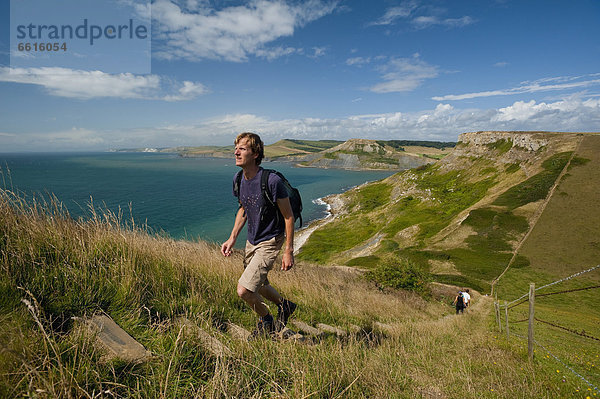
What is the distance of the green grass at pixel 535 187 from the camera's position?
54.1m

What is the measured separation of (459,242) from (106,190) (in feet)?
350

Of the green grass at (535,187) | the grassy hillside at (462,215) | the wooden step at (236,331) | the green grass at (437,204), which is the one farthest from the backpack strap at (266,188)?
the green grass at (535,187)

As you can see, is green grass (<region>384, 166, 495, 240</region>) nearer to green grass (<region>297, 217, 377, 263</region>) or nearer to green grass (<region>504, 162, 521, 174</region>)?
green grass (<region>504, 162, 521, 174</region>)

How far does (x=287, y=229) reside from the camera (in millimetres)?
3863

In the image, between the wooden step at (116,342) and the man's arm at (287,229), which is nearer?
the wooden step at (116,342)

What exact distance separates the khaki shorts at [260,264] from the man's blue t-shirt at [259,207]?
9 cm

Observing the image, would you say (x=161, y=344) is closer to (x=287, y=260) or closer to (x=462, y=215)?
(x=287, y=260)

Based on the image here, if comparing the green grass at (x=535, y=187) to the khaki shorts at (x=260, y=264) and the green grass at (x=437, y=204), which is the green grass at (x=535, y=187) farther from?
the khaki shorts at (x=260, y=264)

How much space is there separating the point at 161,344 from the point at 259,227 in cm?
183

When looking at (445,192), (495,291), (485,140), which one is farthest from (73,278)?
(485,140)

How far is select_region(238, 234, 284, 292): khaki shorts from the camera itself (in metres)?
3.88

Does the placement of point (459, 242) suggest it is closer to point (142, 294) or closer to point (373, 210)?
point (373, 210)

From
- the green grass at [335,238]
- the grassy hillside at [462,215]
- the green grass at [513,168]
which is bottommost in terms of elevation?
the green grass at [335,238]

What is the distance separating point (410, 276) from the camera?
905 inches
